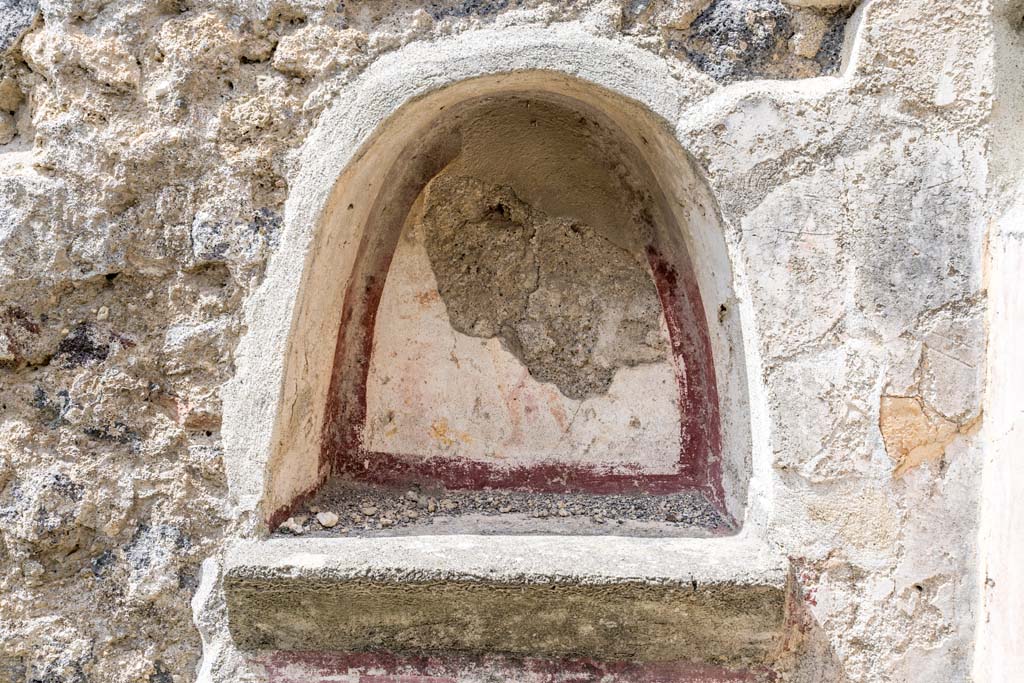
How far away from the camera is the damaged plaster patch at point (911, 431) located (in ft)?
→ 4.53

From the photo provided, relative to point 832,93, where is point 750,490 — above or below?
below

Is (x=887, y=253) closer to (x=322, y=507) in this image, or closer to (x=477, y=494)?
(x=477, y=494)

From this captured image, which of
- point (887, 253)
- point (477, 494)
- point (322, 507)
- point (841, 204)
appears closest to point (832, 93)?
point (841, 204)

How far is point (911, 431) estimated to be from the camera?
1.38 metres

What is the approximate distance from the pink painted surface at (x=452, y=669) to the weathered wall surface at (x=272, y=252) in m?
0.09

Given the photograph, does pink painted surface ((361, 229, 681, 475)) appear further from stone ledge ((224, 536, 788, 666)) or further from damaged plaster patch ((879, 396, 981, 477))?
damaged plaster patch ((879, 396, 981, 477))

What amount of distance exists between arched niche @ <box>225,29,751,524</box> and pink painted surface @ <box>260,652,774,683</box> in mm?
279

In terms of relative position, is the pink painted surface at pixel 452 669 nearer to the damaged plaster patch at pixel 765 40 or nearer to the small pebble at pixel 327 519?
the small pebble at pixel 327 519

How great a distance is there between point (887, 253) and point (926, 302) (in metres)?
0.11

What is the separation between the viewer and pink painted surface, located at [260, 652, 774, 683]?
1.44 meters

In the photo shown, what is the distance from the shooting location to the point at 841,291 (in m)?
1.39

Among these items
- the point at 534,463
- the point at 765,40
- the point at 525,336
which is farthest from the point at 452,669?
the point at 765,40

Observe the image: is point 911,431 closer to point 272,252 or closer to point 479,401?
point 479,401

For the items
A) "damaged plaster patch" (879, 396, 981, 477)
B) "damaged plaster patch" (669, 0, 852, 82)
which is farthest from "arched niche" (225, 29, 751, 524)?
"damaged plaster patch" (879, 396, 981, 477)
